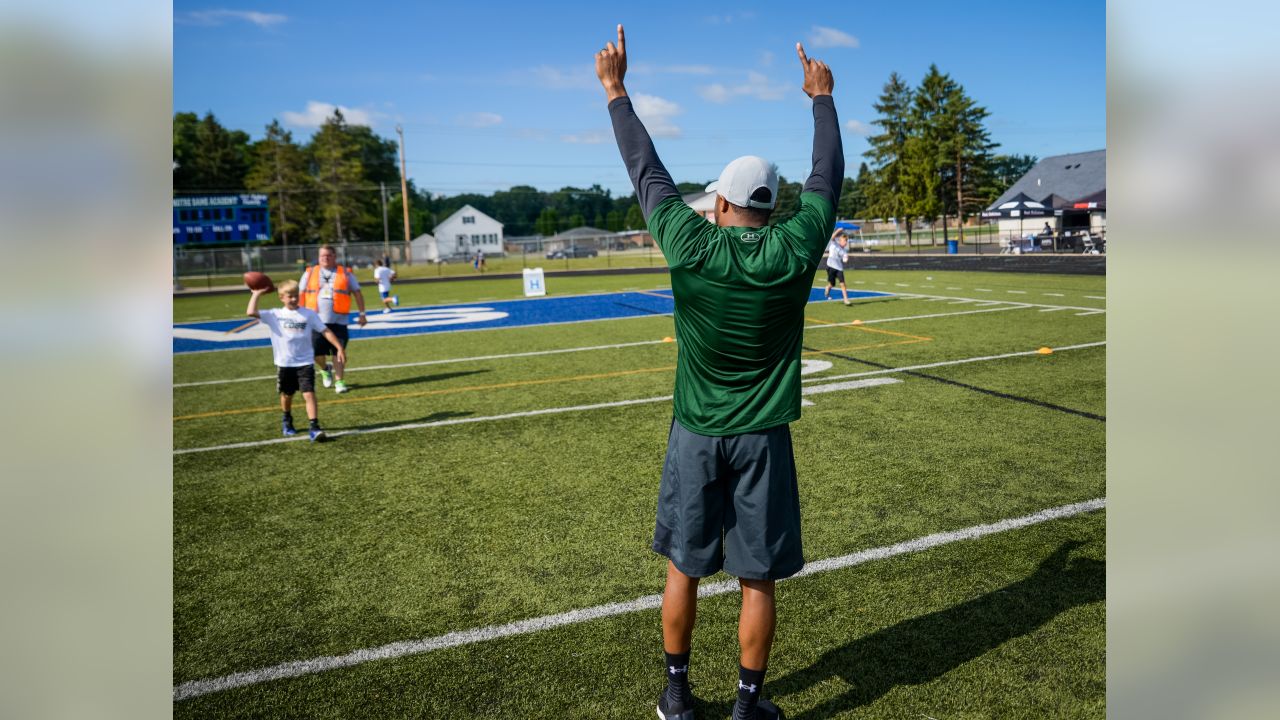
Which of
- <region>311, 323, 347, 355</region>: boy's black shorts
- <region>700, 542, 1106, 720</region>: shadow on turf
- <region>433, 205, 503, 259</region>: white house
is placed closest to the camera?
<region>700, 542, 1106, 720</region>: shadow on turf

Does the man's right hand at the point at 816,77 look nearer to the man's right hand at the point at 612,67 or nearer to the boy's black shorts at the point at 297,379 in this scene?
the man's right hand at the point at 612,67

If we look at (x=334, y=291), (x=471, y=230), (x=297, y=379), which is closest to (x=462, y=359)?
(x=334, y=291)

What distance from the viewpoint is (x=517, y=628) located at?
4172mm

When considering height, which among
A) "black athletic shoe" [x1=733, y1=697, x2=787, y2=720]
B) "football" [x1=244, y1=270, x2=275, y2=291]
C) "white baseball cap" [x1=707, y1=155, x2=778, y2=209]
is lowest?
"black athletic shoe" [x1=733, y1=697, x2=787, y2=720]

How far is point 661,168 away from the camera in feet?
9.91

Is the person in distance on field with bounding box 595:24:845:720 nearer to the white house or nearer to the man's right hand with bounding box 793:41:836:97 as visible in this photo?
the man's right hand with bounding box 793:41:836:97

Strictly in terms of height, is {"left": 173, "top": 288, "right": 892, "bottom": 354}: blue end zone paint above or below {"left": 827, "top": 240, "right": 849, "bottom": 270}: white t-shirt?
below

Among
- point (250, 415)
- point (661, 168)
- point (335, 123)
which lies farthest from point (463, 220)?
point (661, 168)

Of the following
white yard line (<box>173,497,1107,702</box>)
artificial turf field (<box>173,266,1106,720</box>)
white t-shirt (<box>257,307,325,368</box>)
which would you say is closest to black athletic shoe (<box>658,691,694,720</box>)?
artificial turf field (<box>173,266,1106,720</box>)

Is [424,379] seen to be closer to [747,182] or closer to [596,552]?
[596,552]

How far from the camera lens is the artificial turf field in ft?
12.0

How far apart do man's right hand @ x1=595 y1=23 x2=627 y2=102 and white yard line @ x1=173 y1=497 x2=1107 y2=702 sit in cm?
263
